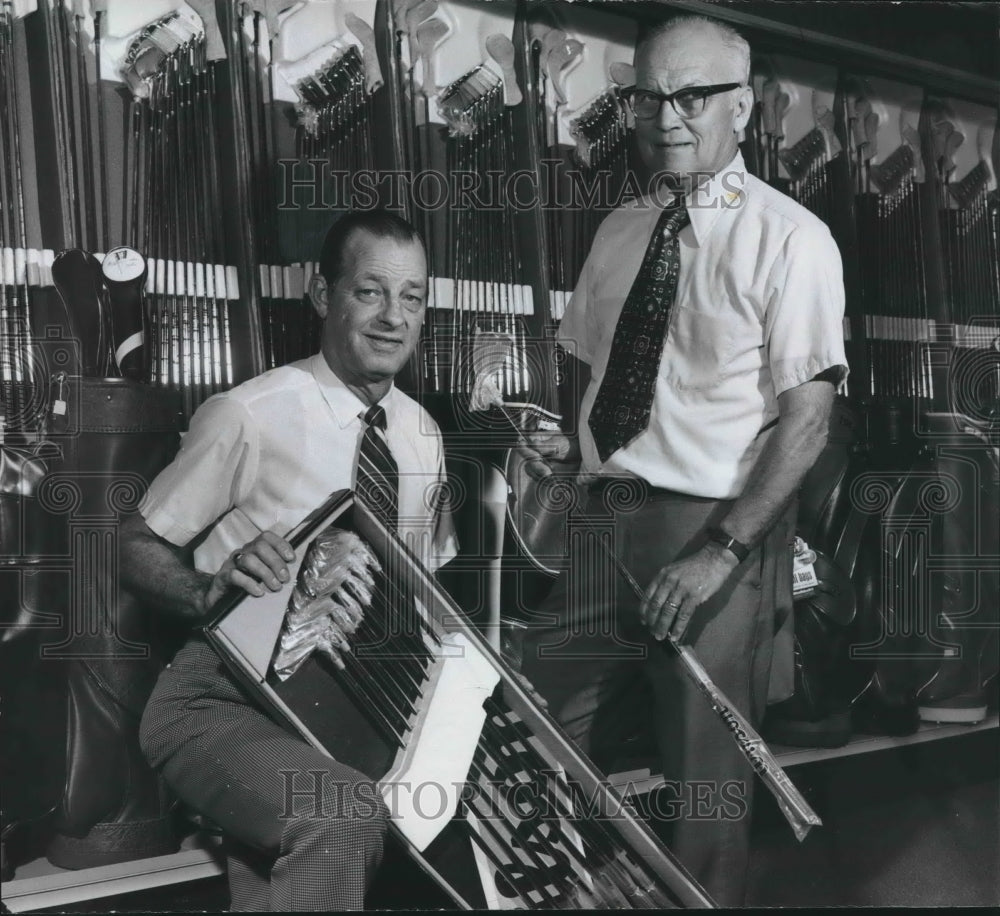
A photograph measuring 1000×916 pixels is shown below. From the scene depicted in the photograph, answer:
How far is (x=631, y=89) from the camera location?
2428mm

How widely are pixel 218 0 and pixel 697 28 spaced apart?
102cm

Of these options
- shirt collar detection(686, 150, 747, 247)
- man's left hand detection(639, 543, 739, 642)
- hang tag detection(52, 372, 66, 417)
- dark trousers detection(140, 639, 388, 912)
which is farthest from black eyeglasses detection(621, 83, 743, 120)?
dark trousers detection(140, 639, 388, 912)

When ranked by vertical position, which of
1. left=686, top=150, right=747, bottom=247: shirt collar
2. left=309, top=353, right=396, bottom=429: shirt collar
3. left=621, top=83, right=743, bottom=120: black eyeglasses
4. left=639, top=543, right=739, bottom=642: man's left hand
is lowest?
left=639, top=543, right=739, bottom=642: man's left hand

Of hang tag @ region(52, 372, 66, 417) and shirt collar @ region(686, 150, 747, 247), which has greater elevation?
shirt collar @ region(686, 150, 747, 247)

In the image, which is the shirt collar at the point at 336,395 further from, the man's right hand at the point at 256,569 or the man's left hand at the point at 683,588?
the man's left hand at the point at 683,588

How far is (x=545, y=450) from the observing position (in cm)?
238

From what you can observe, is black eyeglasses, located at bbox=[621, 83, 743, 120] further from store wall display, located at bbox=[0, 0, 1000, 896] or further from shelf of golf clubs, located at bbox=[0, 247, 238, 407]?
shelf of golf clubs, located at bbox=[0, 247, 238, 407]

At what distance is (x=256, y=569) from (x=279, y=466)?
0.22 metres

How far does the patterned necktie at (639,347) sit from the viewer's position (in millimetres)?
2352

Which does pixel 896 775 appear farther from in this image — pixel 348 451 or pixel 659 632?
pixel 348 451

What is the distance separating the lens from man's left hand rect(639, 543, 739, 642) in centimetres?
228

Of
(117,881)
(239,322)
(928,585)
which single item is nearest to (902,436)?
(928,585)

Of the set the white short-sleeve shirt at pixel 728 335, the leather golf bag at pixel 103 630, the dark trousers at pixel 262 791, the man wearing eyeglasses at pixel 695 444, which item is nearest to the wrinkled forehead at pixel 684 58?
the man wearing eyeglasses at pixel 695 444

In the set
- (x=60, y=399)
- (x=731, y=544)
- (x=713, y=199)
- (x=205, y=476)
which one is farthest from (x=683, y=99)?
(x=60, y=399)
